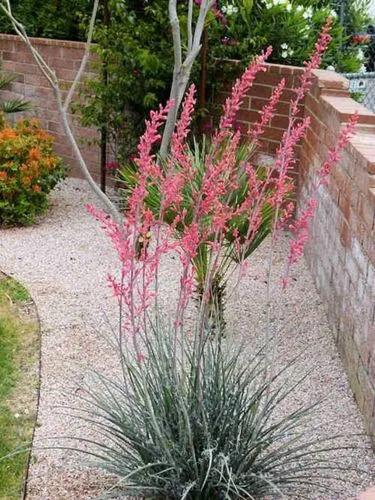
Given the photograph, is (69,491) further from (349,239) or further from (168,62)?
(168,62)

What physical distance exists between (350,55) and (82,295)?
437 cm

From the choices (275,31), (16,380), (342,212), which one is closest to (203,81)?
(275,31)

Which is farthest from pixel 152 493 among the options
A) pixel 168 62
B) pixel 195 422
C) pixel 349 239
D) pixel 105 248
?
pixel 168 62

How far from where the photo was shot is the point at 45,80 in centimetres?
994

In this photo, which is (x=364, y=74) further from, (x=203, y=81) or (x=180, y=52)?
(x=180, y=52)

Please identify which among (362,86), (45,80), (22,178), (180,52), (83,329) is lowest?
(83,329)

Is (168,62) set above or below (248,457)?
above

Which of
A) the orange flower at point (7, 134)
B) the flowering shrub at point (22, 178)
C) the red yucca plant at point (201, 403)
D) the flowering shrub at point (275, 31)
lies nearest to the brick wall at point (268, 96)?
the flowering shrub at point (275, 31)

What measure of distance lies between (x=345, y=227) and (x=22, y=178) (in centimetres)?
367

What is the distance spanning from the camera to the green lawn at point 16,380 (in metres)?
3.59

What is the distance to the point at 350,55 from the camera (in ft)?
27.8

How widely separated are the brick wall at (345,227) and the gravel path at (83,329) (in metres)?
0.13

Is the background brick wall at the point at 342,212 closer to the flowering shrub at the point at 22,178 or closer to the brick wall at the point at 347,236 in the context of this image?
the brick wall at the point at 347,236

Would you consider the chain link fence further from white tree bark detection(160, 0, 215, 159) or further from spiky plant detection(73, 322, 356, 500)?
spiky plant detection(73, 322, 356, 500)
